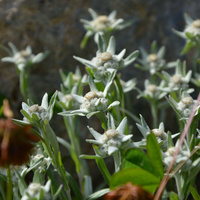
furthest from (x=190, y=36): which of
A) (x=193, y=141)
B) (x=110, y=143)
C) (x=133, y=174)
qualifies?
(x=133, y=174)

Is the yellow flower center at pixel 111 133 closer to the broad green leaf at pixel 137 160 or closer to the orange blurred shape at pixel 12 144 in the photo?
the broad green leaf at pixel 137 160

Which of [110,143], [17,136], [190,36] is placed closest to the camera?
[17,136]

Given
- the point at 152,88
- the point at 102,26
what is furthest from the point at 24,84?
the point at 152,88

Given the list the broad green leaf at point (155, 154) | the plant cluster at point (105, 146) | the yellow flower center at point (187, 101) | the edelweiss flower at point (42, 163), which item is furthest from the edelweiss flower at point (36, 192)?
the yellow flower center at point (187, 101)

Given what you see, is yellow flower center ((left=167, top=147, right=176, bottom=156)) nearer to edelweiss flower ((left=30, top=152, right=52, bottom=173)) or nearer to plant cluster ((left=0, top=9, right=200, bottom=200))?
plant cluster ((left=0, top=9, right=200, bottom=200))

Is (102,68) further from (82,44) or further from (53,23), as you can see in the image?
(53,23)

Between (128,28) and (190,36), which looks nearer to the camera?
(190,36)

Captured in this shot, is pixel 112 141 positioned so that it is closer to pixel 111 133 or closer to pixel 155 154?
pixel 111 133
